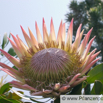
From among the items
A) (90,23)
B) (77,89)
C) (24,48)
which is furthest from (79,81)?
(90,23)

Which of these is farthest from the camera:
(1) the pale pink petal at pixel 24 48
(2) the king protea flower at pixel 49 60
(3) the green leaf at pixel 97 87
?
(1) the pale pink petal at pixel 24 48

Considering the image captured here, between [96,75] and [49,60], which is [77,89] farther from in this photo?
[49,60]

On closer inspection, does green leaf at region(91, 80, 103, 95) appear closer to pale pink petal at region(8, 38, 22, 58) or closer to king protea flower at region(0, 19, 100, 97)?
king protea flower at region(0, 19, 100, 97)

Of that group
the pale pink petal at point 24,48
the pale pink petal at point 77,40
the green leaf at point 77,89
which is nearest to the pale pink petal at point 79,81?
the green leaf at point 77,89

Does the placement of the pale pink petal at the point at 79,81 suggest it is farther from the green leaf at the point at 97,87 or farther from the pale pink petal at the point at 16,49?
the pale pink petal at the point at 16,49

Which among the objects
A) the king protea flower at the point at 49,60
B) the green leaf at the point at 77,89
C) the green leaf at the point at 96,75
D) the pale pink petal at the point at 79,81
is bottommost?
the green leaf at the point at 77,89

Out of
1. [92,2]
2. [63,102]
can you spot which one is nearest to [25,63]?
[63,102]

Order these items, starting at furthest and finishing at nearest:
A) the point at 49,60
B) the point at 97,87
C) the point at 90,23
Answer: the point at 90,23 → the point at 49,60 → the point at 97,87

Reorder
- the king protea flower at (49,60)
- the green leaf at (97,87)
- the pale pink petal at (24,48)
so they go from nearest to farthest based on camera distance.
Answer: the green leaf at (97,87) → the king protea flower at (49,60) → the pale pink petal at (24,48)

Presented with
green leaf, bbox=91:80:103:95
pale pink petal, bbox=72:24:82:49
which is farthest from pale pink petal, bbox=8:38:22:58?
green leaf, bbox=91:80:103:95
